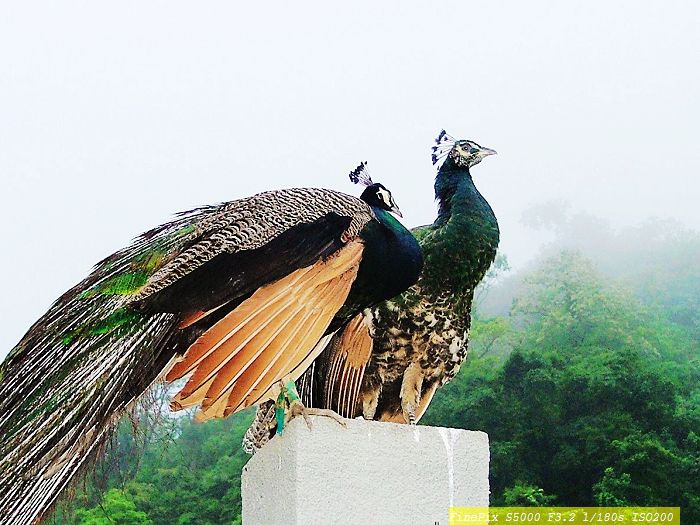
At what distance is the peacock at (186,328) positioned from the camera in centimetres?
200

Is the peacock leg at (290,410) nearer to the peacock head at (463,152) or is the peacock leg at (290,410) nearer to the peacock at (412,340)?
the peacock at (412,340)

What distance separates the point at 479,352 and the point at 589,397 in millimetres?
3951

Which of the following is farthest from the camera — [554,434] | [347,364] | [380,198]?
[554,434]

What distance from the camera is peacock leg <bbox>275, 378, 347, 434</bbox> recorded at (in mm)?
2092

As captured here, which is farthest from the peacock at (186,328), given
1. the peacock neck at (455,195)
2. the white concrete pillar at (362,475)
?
the peacock neck at (455,195)

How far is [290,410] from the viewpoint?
2137mm

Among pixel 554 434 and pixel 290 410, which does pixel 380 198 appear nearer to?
pixel 290 410

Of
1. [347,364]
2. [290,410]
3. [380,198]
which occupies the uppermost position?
[380,198]

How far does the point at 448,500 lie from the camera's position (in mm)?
2248

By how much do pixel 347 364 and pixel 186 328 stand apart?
0.96 metres

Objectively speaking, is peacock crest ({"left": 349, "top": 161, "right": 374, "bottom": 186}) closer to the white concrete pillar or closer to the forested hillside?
the white concrete pillar

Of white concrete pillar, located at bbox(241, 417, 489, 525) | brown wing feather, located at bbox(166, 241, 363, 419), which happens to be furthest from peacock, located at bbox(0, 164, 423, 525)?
white concrete pillar, located at bbox(241, 417, 489, 525)

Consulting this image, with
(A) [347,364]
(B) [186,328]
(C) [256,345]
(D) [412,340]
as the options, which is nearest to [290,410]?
(C) [256,345]

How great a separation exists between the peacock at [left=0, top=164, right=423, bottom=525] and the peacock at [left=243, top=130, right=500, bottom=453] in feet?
2.15
